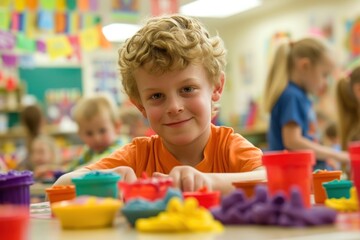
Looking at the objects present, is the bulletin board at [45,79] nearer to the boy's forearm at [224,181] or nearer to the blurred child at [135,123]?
the blurred child at [135,123]

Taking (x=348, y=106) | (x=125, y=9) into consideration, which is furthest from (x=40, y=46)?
(x=348, y=106)

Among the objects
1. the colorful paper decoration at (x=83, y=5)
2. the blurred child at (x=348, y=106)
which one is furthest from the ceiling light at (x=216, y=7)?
the blurred child at (x=348, y=106)

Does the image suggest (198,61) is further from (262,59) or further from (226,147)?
(262,59)

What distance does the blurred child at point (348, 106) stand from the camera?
337 centimetres

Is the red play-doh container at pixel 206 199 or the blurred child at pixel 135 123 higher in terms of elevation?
the blurred child at pixel 135 123

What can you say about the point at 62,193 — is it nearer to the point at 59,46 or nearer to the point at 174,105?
the point at 174,105

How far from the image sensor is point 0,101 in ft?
26.2

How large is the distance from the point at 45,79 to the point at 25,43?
11.4ft

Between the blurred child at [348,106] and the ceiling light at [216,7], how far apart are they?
4.43m

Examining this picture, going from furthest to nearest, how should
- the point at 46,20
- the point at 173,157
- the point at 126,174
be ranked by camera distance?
1. the point at 46,20
2. the point at 173,157
3. the point at 126,174

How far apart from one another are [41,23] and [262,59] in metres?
4.59

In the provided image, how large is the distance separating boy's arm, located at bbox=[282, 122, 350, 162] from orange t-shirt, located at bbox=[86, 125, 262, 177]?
136cm

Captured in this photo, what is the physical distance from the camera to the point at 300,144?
9.72 ft

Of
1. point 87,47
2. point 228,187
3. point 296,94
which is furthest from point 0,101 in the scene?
point 228,187
